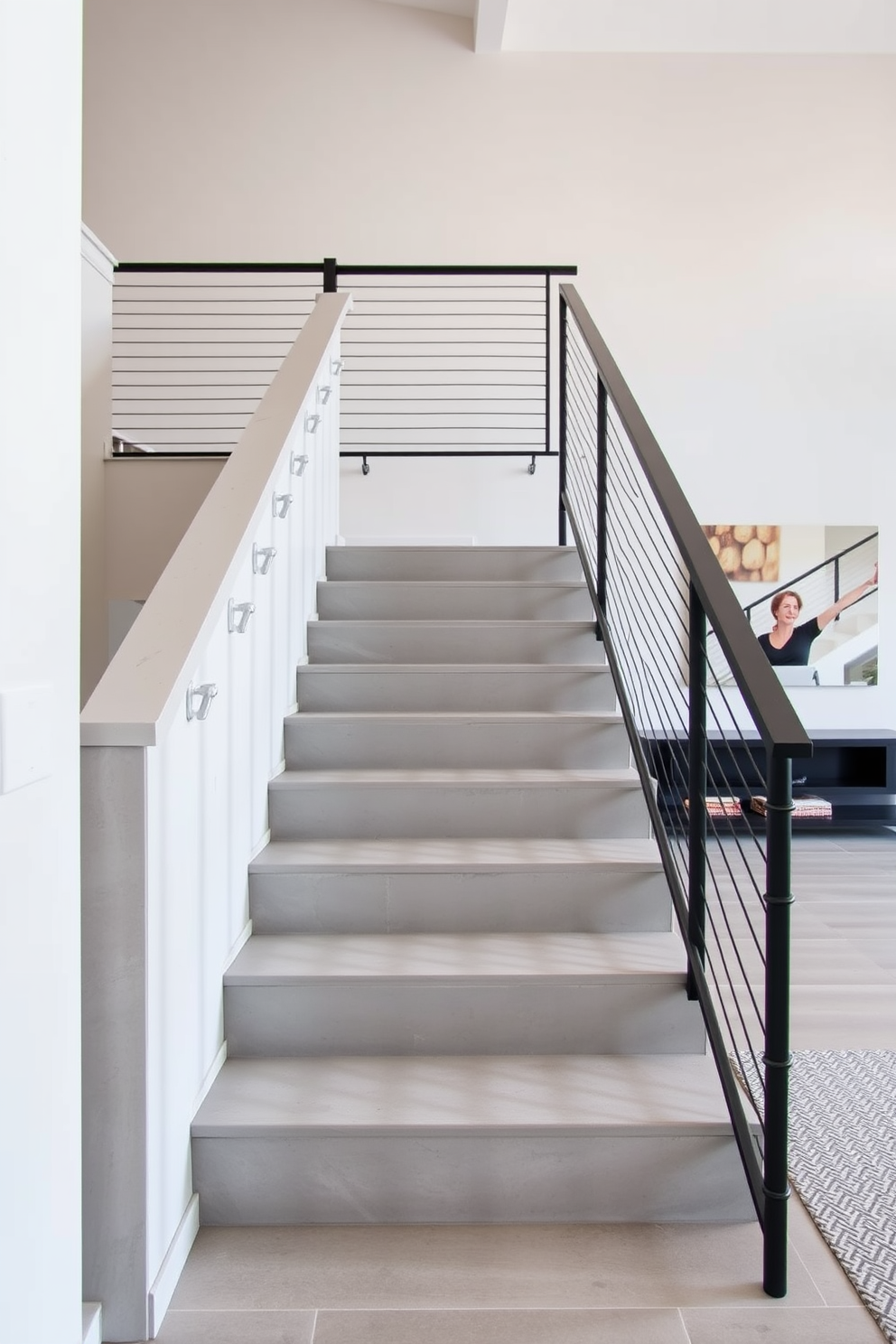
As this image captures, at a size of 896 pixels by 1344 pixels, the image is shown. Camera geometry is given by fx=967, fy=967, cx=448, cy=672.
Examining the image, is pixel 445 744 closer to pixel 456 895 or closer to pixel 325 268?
pixel 456 895

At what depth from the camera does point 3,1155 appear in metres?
1.03

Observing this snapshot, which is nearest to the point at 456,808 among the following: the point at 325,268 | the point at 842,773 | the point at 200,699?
the point at 200,699

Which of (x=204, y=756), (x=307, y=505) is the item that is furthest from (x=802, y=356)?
(x=204, y=756)

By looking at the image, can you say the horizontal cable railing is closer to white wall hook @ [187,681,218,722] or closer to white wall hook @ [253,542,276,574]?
white wall hook @ [253,542,276,574]

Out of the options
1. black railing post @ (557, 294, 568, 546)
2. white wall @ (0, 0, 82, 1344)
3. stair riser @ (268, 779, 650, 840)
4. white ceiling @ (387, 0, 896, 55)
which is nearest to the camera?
white wall @ (0, 0, 82, 1344)

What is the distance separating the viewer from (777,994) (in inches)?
55.6

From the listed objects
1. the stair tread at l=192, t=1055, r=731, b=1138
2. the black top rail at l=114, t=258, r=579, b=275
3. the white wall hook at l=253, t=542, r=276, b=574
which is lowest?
the stair tread at l=192, t=1055, r=731, b=1138

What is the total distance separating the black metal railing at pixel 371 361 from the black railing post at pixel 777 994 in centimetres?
448

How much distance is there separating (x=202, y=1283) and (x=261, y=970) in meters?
0.53

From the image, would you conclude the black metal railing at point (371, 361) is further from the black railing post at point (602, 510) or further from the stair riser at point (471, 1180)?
the stair riser at point (471, 1180)

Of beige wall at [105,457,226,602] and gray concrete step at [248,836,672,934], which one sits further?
beige wall at [105,457,226,602]

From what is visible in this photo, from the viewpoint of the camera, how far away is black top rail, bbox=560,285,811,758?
141cm

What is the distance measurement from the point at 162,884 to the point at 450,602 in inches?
75.7

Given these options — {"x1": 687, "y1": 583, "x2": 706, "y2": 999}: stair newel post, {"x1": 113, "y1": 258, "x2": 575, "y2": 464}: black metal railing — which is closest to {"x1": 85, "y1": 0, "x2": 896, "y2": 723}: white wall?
{"x1": 113, "y1": 258, "x2": 575, "y2": 464}: black metal railing
